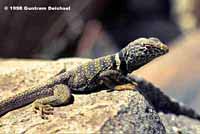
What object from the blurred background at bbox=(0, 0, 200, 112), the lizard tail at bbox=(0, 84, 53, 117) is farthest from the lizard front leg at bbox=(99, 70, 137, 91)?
the blurred background at bbox=(0, 0, 200, 112)

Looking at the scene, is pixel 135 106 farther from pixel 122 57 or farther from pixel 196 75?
pixel 196 75

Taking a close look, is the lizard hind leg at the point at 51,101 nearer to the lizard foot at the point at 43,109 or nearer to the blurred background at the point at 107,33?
the lizard foot at the point at 43,109

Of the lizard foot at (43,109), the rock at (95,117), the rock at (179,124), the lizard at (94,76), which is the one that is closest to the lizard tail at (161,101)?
the rock at (179,124)

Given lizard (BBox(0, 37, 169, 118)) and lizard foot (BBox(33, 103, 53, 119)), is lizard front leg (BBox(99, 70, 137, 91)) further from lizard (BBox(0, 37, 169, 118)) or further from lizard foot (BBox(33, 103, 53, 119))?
lizard foot (BBox(33, 103, 53, 119))

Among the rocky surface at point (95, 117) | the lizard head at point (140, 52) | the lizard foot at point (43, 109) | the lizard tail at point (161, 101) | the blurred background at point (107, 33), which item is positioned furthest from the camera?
the blurred background at point (107, 33)

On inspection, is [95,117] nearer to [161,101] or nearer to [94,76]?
[94,76]

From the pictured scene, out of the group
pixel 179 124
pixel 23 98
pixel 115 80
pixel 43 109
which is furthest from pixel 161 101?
pixel 43 109
